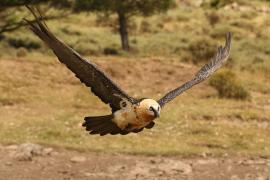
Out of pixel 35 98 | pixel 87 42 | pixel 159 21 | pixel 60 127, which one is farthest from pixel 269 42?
pixel 60 127

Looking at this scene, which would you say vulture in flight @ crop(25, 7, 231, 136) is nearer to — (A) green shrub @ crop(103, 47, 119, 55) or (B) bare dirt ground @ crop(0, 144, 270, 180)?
(B) bare dirt ground @ crop(0, 144, 270, 180)

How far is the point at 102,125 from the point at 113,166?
225 inches

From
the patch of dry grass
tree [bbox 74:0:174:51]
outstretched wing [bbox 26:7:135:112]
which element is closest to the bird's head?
outstretched wing [bbox 26:7:135:112]

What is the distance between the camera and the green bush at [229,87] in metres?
18.4

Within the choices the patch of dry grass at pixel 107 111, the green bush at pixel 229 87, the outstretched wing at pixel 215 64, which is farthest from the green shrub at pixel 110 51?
the outstretched wing at pixel 215 64

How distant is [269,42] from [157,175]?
2483 centimetres

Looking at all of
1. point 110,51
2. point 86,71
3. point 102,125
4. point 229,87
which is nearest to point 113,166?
point 102,125

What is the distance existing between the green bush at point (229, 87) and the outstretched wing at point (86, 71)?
1272 cm

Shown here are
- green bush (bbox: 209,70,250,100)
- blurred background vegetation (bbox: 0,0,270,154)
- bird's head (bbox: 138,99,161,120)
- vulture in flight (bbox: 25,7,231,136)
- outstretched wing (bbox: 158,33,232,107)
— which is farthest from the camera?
green bush (bbox: 209,70,250,100)

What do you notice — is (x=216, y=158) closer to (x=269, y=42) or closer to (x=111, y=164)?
(x=111, y=164)

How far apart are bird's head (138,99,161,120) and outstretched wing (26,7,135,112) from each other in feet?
1.04

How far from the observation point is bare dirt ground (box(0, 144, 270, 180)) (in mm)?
11344

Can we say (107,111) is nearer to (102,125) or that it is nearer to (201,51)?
(102,125)

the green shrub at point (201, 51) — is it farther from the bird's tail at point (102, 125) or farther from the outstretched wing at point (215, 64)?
the bird's tail at point (102, 125)
